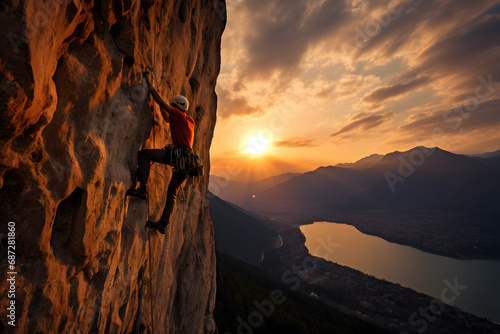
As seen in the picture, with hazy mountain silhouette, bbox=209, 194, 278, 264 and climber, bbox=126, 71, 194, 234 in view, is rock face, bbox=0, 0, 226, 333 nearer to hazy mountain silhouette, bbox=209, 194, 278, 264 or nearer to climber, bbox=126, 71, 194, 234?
climber, bbox=126, 71, 194, 234

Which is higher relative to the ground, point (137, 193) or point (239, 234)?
point (137, 193)

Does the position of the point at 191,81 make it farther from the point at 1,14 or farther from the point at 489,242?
the point at 489,242

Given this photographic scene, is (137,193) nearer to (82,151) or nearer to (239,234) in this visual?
(82,151)

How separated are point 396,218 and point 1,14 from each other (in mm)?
199125

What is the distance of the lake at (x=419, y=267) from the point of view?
58.9 m

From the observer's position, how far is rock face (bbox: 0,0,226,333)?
2078mm

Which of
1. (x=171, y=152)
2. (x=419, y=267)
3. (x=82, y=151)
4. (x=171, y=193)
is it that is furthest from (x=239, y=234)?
(x=82, y=151)

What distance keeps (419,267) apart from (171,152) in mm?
101385

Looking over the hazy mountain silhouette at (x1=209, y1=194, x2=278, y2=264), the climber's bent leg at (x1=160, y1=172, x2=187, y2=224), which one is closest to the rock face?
the climber's bent leg at (x1=160, y1=172, x2=187, y2=224)

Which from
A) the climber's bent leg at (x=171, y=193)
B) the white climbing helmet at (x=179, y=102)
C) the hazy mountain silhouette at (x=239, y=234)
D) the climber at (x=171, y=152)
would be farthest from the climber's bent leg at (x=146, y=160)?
the hazy mountain silhouette at (x=239, y=234)

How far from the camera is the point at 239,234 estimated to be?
111m

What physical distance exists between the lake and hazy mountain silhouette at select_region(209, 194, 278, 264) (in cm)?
2270

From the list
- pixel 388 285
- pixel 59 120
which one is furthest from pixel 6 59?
pixel 388 285

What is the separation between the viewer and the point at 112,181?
11.6ft
